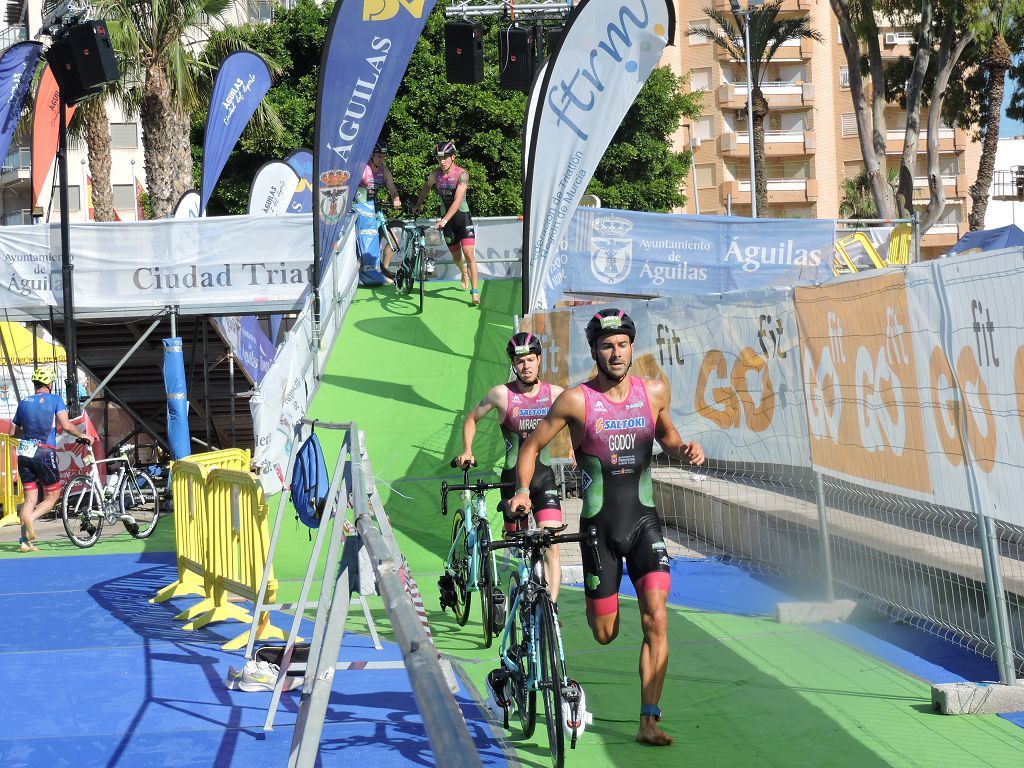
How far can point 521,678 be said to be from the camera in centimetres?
604

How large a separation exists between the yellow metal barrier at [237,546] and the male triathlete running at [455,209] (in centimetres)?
767

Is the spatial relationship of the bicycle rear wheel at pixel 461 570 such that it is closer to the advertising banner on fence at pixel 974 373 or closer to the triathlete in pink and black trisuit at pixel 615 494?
the triathlete in pink and black trisuit at pixel 615 494

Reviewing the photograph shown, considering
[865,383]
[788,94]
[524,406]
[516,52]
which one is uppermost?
[788,94]

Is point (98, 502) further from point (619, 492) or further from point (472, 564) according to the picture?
point (619, 492)

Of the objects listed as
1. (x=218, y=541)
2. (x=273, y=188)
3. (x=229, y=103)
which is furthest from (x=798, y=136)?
(x=218, y=541)

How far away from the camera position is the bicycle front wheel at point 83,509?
1464 centimetres

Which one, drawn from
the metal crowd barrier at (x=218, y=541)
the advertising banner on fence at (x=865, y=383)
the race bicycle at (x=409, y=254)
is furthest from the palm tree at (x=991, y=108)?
the metal crowd barrier at (x=218, y=541)

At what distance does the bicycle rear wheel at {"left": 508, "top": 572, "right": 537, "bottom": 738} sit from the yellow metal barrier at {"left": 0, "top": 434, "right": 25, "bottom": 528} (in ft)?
41.7

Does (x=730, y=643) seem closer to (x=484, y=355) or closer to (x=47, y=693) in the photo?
(x=47, y=693)

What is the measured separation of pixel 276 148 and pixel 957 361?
3290 centimetres

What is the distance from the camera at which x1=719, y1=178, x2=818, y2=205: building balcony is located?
69.8 m

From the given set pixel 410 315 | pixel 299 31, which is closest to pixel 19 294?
pixel 410 315

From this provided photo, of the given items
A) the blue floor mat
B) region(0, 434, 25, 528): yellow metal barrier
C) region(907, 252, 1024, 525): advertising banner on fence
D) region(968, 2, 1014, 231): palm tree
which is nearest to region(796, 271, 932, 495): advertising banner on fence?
region(907, 252, 1024, 525): advertising banner on fence

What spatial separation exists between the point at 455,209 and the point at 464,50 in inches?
285
